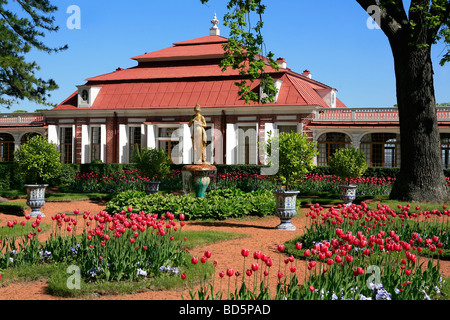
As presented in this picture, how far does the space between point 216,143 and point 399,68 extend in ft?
44.8

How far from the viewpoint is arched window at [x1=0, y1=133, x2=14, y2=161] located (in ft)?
110

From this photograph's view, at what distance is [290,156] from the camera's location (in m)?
11.7

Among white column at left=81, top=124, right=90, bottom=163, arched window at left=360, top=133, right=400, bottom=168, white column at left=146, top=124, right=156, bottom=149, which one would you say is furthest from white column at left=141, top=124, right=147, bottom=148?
arched window at left=360, top=133, right=400, bottom=168

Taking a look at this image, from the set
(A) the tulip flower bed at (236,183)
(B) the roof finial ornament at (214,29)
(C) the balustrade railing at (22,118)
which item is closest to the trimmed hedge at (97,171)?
(A) the tulip flower bed at (236,183)

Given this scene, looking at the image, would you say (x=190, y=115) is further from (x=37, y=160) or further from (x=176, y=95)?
(x=37, y=160)

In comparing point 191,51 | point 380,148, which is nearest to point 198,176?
point 380,148

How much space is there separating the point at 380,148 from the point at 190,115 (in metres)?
10.9

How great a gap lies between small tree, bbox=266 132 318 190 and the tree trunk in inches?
191

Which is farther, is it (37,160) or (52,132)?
(52,132)

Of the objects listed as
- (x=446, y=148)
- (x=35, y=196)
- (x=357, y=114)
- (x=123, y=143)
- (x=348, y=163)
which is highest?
(x=357, y=114)

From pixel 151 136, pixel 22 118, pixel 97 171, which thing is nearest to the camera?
pixel 97 171

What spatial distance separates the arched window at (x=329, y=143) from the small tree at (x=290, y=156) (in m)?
15.5

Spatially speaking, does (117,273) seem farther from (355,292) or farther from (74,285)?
(355,292)
